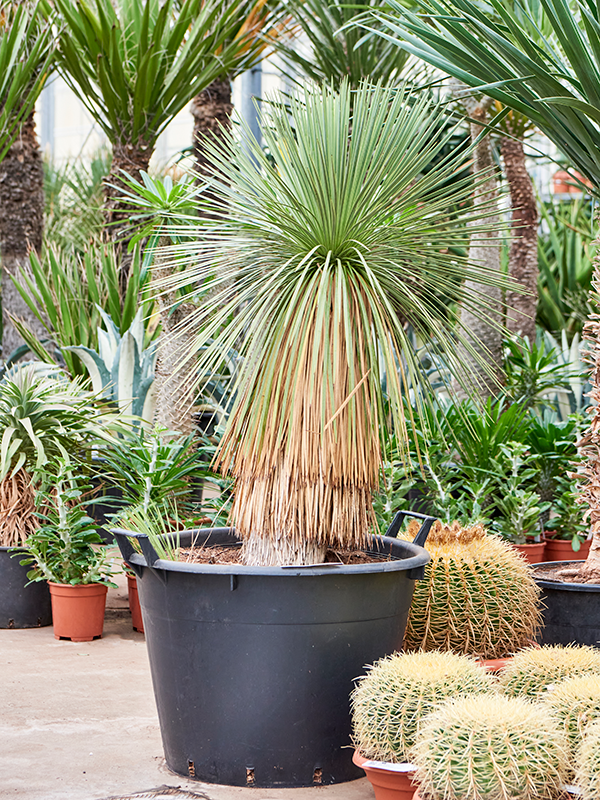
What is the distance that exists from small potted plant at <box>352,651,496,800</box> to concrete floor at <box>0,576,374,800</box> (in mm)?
293

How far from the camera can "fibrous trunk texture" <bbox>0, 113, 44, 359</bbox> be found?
22.1 ft

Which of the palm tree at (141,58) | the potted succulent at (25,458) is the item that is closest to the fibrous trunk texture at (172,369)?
the potted succulent at (25,458)

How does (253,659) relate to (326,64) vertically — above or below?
below

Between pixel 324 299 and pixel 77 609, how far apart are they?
2030mm

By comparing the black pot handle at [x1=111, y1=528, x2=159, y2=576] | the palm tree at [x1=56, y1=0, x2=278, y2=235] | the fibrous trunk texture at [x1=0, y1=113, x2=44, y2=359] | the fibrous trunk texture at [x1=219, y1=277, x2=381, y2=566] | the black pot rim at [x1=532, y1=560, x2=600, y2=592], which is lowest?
the black pot rim at [x1=532, y1=560, x2=600, y2=592]

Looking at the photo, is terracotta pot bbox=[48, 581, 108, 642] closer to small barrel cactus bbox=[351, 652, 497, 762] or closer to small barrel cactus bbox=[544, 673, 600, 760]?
small barrel cactus bbox=[351, 652, 497, 762]

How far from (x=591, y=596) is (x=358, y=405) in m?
1.21

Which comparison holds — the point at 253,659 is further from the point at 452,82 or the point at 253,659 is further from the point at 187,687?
the point at 452,82

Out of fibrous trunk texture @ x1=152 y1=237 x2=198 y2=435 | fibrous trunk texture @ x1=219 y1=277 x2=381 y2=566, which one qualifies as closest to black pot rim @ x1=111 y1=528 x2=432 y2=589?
fibrous trunk texture @ x1=219 y1=277 x2=381 y2=566

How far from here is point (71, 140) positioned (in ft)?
59.9

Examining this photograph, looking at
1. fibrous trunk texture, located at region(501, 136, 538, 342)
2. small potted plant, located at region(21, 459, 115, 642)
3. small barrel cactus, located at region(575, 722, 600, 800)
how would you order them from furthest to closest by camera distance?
fibrous trunk texture, located at region(501, 136, 538, 342) → small potted plant, located at region(21, 459, 115, 642) → small barrel cactus, located at region(575, 722, 600, 800)

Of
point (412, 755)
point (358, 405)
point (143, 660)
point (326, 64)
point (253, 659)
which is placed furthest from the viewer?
point (326, 64)

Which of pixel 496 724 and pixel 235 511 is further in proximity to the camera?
pixel 235 511

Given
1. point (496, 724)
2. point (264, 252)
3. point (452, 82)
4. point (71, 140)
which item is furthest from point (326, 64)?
point (71, 140)
